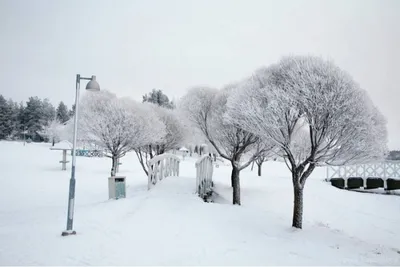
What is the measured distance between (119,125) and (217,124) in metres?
9.47

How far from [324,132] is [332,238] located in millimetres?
3431

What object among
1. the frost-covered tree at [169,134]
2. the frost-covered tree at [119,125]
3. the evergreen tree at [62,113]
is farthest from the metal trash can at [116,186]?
the evergreen tree at [62,113]

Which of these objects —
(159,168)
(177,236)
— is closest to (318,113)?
(177,236)

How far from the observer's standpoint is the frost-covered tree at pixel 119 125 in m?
20.1

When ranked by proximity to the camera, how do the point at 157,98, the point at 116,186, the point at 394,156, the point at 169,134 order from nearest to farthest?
the point at 116,186 < the point at 394,156 < the point at 169,134 < the point at 157,98

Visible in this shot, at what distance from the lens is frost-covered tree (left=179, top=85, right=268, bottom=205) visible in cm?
1420

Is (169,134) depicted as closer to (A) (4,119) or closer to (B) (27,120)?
(A) (4,119)

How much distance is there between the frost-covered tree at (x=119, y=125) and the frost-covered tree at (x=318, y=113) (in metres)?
11.8

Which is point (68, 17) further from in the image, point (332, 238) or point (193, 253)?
point (332, 238)

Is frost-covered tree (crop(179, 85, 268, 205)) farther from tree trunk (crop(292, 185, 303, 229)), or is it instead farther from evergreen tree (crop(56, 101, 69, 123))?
evergreen tree (crop(56, 101, 69, 123))

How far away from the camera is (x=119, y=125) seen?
20.2 meters

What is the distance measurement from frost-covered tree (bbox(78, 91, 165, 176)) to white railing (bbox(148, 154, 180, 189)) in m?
6.41

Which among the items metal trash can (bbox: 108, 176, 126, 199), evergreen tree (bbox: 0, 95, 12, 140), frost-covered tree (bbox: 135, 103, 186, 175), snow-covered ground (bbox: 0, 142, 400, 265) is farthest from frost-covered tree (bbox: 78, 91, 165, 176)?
evergreen tree (bbox: 0, 95, 12, 140)

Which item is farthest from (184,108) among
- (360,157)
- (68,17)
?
(68,17)
